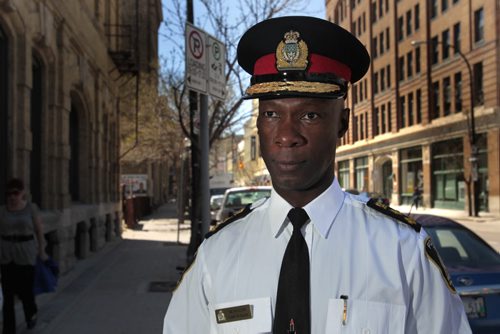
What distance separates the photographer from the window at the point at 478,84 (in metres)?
31.7

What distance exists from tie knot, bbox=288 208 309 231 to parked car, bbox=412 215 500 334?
147 inches

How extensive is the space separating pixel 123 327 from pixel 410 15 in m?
38.8

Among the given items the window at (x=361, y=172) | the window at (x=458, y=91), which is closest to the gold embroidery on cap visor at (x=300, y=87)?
the window at (x=458, y=91)

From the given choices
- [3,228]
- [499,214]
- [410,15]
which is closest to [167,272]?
[3,228]

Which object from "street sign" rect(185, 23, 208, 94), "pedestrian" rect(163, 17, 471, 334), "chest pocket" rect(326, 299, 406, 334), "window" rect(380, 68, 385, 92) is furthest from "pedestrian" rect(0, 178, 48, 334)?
"window" rect(380, 68, 385, 92)

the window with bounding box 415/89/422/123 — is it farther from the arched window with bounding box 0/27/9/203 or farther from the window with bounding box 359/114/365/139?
the arched window with bounding box 0/27/9/203

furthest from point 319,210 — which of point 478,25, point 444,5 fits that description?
point 444,5

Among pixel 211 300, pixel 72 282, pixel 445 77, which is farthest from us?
pixel 445 77

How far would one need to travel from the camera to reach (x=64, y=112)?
10.5 m

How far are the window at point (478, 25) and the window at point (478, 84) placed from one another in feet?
5.32

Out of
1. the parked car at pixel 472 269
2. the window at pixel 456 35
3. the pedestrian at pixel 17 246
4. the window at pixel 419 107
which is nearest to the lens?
the parked car at pixel 472 269

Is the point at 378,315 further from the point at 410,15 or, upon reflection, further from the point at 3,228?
the point at 410,15

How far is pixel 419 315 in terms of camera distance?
1.59 meters

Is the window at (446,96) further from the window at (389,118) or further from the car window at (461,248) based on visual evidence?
the car window at (461,248)
